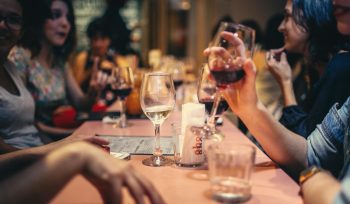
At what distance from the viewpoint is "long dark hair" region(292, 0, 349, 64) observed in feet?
6.76

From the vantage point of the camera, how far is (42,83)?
8.86ft

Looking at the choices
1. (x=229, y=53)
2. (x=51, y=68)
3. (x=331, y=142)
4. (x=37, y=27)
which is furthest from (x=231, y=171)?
(x=37, y=27)

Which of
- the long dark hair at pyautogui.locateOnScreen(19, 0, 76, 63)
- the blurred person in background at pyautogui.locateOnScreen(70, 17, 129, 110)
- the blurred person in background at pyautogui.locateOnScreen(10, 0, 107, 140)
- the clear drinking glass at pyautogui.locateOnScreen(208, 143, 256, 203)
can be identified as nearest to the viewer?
the clear drinking glass at pyautogui.locateOnScreen(208, 143, 256, 203)

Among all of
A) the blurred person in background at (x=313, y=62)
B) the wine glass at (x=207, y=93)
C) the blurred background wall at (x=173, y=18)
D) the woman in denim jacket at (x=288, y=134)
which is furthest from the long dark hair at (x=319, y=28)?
the blurred background wall at (x=173, y=18)

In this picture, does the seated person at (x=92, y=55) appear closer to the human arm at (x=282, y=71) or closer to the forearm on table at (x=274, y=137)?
the human arm at (x=282, y=71)

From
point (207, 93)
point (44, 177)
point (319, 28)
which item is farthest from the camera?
point (319, 28)

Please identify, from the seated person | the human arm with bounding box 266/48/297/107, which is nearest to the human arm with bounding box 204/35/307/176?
the human arm with bounding box 266/48/297/107

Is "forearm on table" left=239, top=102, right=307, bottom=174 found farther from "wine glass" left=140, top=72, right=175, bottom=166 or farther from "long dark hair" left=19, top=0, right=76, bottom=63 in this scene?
"long dark hair" left=19, top=0, right=76, bottom=63

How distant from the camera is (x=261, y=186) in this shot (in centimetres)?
111

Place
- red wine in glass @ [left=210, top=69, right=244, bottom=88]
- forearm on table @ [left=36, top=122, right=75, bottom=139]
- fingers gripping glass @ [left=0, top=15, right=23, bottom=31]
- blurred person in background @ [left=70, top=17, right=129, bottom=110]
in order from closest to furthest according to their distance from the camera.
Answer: red wine in glass @ [left=210, top=69, right=244, bottom=88] → fingers gripping glass @ [left=0, top=15, right=23, bottom=31] → forearm on table @ [left=36, top=122, right=75, bottom=139] → blurred person in background @ [left=70, top=17, right=129, bottom=110]

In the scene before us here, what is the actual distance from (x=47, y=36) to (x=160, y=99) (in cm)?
179

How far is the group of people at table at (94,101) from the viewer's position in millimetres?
817

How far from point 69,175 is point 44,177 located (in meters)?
0.05

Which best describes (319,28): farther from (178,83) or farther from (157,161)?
(157,161)
